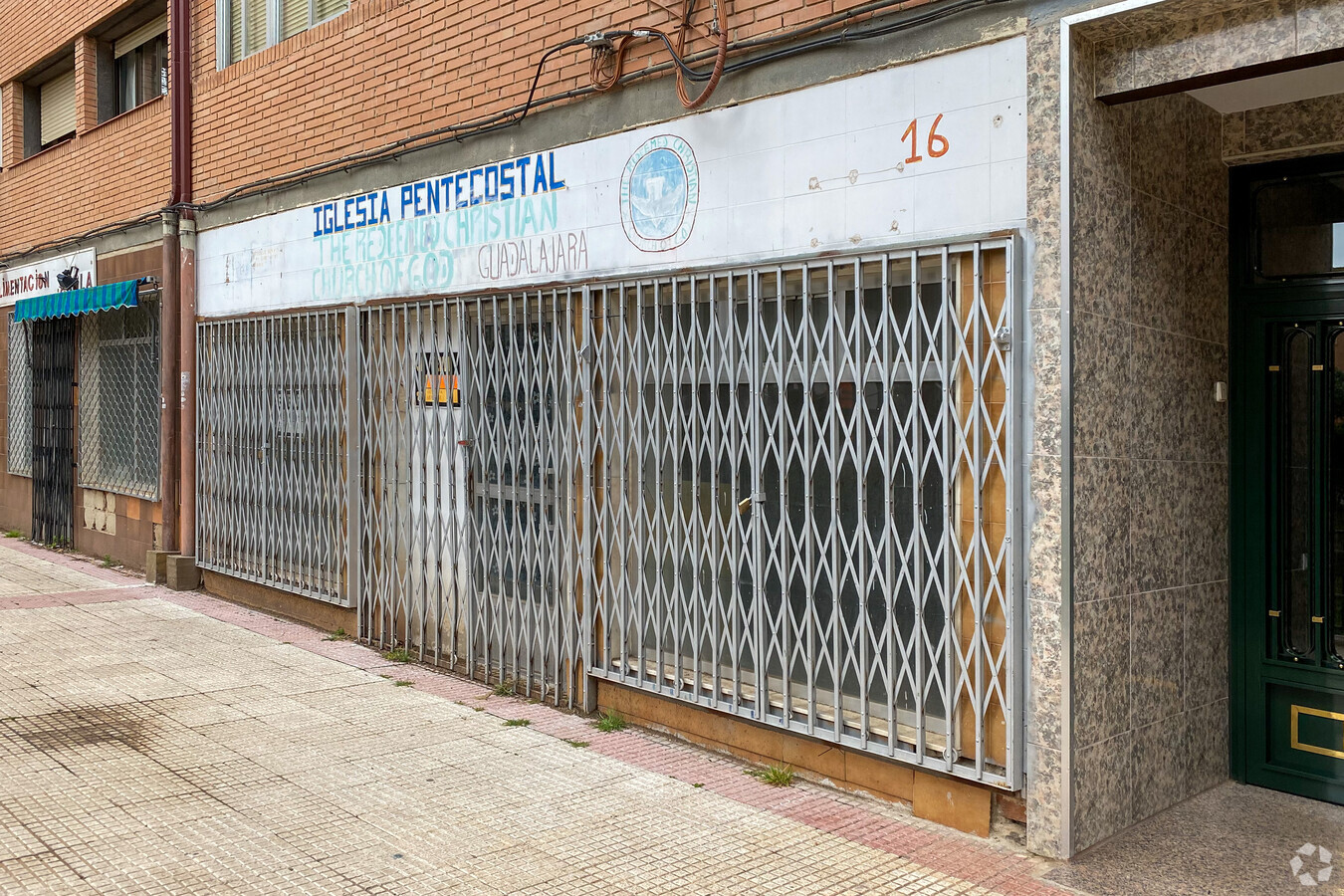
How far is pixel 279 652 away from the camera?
867 centimetres

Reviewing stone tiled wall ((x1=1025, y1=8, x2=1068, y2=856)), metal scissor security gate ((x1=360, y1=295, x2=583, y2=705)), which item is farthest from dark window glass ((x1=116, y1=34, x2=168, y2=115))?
stone tiled wall ((x1=1025, y1=8, x2=1068, y2=856))

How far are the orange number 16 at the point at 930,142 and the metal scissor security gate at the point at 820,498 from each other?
0.46 m

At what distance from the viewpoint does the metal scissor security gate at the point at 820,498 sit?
4.98m

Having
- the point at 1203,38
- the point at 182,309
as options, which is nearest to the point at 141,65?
the point at 182,309

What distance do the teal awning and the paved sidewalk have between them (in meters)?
5.06

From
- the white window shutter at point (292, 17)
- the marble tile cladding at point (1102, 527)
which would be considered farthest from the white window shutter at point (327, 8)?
the marble tile cladding at point (1102, 527)

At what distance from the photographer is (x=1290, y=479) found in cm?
565

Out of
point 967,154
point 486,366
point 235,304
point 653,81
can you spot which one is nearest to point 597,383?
point 486,366

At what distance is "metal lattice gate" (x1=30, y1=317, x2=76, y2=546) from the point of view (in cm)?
1408

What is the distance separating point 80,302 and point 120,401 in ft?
3.96

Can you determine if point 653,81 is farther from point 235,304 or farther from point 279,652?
point 235,304

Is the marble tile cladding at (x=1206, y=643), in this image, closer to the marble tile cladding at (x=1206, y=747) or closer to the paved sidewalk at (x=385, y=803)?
the marble tile cladding at (x=1206, y=747)

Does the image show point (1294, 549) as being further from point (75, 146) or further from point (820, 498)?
point (75, 146)

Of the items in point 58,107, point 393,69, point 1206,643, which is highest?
point 58,107
